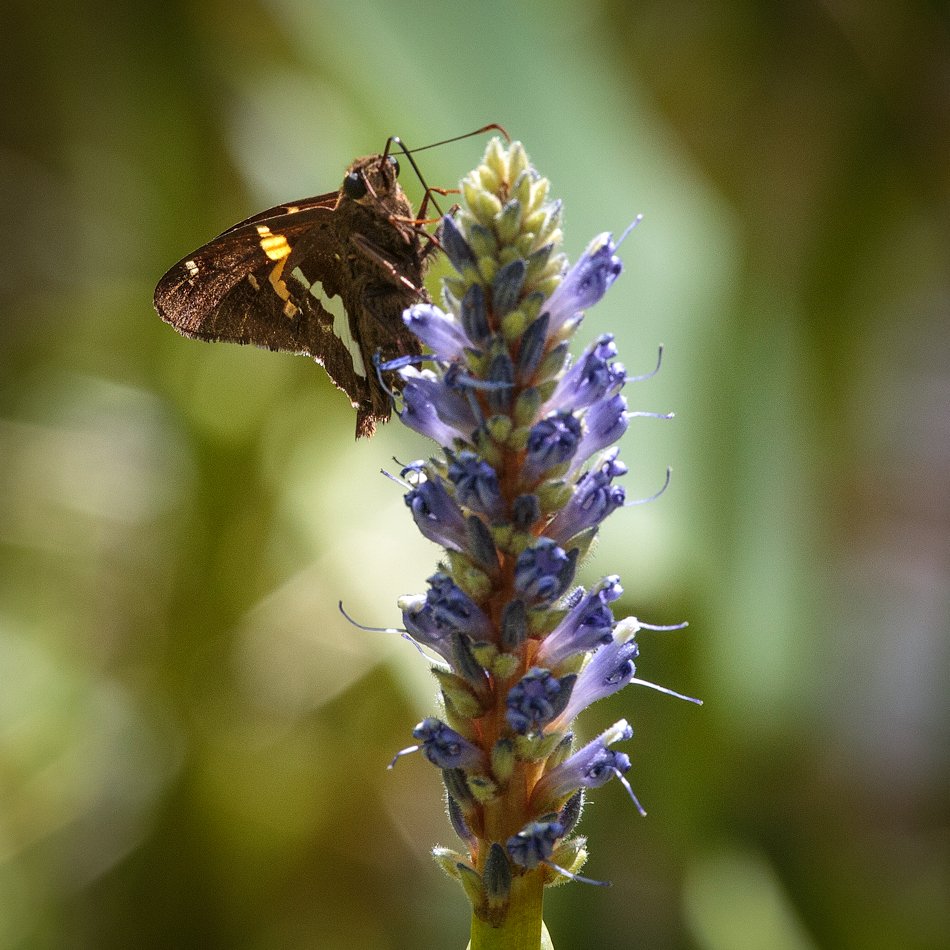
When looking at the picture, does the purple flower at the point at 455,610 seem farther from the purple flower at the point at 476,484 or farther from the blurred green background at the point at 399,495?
the blurred green background at the point at 399,495

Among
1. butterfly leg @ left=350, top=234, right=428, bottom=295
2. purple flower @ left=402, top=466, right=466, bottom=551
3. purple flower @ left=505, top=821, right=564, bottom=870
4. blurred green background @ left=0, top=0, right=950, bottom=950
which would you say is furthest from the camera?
blurred green background @ left=0, top=0, right=950, bottom=950

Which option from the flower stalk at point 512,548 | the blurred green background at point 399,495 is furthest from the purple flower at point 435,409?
the blurred green background at point 399,495

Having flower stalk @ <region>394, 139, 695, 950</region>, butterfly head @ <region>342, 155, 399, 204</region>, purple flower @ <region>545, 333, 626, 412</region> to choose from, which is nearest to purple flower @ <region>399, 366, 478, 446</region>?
flower stalk @ <region>394, 139, 695, 950</region>

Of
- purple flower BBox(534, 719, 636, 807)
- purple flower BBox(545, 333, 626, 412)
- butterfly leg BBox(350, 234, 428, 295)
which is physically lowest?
purple flower BBox(534, 719, 636, 807)

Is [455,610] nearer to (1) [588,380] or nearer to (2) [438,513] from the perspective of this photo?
(2) [438,513]

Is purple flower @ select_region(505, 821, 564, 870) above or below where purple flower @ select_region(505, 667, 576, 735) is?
below

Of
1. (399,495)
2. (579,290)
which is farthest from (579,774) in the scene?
(399,495)

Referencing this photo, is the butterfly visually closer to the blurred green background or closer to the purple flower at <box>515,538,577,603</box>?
the purple flower at <box>515,538,577,603</box>
